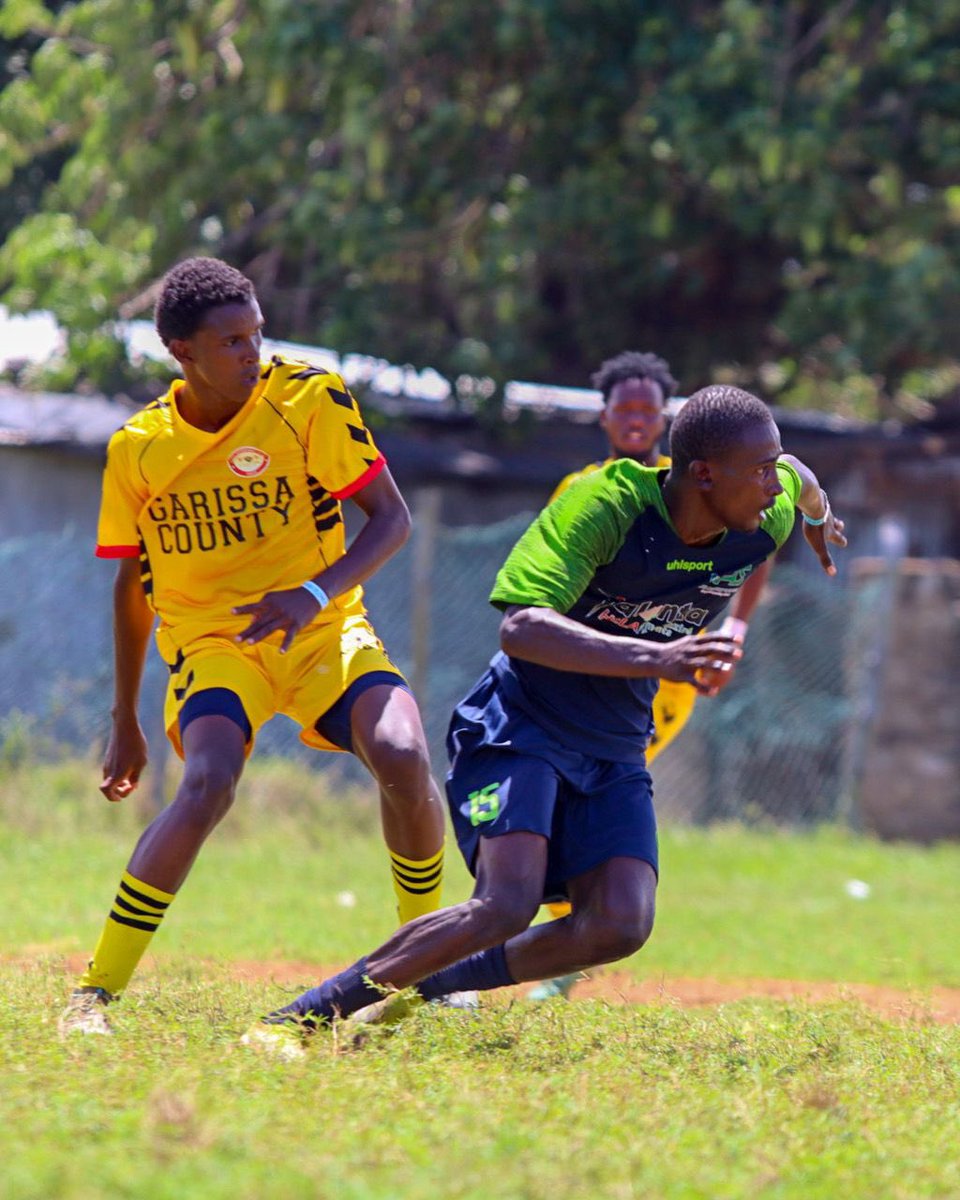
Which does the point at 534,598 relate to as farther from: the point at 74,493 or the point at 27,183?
the point at 27,183

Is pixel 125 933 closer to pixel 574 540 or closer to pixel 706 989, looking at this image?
pixel 574 540

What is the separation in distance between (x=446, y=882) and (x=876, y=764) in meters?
4.12

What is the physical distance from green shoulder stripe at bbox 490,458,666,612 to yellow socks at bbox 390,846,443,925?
3.39 feet

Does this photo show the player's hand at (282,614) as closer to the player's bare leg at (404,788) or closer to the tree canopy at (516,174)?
the player's bare leg at (404,788)

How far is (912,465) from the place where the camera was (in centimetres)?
1430

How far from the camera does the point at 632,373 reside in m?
7.16

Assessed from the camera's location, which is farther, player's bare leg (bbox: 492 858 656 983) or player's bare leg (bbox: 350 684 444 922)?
player's bare leg (bbox: 350 684 444 922)

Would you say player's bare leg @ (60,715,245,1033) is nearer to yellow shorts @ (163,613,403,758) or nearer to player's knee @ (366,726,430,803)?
yellow shorts @ (163,613,403,758)

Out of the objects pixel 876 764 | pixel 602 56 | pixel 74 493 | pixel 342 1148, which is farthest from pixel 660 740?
pixel 74 493

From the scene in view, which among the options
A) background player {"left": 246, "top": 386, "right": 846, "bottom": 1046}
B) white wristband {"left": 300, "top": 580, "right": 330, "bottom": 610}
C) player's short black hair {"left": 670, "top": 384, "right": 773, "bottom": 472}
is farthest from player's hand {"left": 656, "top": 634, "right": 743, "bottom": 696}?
white wristband {"left": 300, "top": 580, "right": 330, "bottom": 610}

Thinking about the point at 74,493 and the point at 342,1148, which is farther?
the point at 74,493

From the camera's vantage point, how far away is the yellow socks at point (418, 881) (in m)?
5.25

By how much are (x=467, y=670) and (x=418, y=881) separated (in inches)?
274

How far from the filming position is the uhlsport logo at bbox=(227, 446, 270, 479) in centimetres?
514
